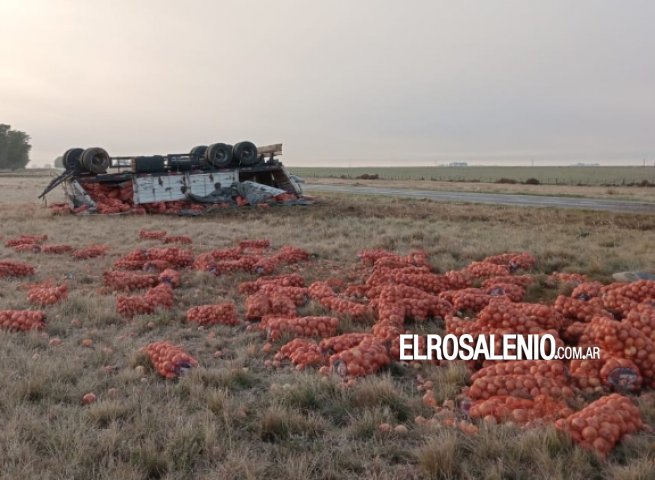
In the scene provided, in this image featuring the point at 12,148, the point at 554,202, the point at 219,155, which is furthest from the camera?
the point at 12,148

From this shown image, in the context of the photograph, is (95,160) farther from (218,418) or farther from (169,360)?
(218,418)

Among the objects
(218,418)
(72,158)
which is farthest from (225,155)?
(218,418)

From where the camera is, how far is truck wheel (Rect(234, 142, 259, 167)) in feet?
85.8

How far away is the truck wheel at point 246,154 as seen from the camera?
2616 cm

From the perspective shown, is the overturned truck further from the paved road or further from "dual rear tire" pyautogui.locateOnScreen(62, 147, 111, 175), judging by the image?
the paved road

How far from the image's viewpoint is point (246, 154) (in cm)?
2641

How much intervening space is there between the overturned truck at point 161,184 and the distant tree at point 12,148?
118 m

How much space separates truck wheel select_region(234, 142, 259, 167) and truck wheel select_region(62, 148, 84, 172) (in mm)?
7154

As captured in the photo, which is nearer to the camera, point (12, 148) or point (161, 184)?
point (161, 184)

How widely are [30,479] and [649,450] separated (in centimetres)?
409

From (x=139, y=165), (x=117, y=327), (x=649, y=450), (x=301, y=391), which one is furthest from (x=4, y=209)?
(x=649, y=450)

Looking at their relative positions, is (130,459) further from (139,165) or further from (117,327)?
(139,165)

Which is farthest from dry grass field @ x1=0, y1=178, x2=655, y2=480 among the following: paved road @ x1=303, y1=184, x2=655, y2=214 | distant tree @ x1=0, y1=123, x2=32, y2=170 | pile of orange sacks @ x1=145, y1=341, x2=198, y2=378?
Answer: distant tree @ x1=0, y1=123, x2=32, y2=170

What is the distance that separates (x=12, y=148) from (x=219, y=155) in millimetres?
122249
